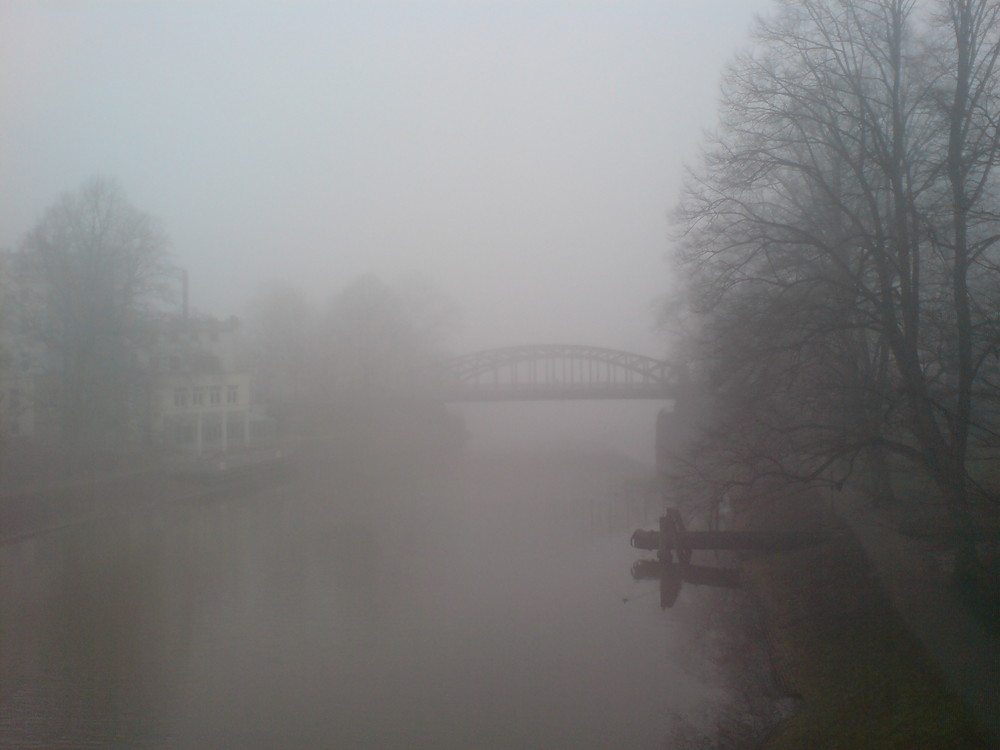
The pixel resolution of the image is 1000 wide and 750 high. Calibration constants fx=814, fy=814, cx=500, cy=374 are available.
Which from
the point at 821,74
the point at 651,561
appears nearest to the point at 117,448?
the point at 651,561

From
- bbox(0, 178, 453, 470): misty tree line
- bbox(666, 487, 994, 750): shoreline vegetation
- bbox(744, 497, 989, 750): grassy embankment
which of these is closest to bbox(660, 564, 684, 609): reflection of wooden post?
bbox(666, 487, 994, 750): shoreline vegetation

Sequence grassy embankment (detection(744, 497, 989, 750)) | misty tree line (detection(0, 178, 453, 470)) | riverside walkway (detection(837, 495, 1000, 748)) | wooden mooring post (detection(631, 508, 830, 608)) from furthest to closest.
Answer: misty tree line (detection(0, 178, 453, 470)) → wooden mooring post (detection(631, 508, 830, 608)) → riverside walkway (detection(837, 495, 1000, 748)) → grassy embankment (detection(744, 497, 989, 750))

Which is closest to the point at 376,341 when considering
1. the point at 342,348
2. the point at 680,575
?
the point at 342,348

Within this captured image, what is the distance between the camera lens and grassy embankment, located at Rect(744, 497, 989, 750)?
18.9 ft

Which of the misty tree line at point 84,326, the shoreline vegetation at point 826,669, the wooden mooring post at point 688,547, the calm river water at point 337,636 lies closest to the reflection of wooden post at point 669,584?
the wooden mooring post at point 688,547

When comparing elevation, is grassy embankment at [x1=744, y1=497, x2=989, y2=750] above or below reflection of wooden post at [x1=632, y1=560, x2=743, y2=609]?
above

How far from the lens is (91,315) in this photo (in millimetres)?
21031

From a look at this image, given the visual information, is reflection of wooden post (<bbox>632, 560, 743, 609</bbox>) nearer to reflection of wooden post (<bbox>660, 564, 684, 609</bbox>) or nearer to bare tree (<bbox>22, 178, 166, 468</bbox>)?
reflection of wooden post (<bbox>660, 564, 684, 609</bbox>)

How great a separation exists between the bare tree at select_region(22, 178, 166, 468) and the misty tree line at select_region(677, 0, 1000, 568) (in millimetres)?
16808

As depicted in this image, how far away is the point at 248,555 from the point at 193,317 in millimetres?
11171

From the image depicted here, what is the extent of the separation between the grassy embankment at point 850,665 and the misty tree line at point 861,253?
1276 mm

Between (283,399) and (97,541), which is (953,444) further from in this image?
→ (283,399)

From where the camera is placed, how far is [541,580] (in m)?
12.8

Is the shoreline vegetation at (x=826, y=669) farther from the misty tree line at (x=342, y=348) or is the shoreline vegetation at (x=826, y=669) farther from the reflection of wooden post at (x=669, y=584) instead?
the misty tree line at (x=342, y=348)
